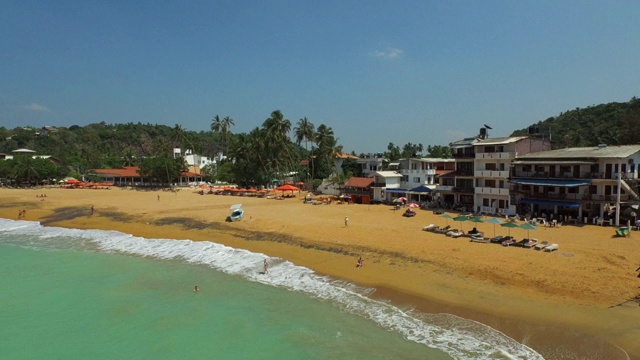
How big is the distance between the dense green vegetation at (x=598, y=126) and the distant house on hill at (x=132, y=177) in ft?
214

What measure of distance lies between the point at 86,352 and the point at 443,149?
7545cm

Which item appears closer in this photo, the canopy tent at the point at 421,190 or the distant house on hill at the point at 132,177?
the canopy tent at the point at 421,190

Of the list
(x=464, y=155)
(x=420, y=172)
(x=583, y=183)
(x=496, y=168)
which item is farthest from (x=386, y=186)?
(x=583, y=183)

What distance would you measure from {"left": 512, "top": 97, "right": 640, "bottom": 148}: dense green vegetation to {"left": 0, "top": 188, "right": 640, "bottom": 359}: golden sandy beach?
3034 cm

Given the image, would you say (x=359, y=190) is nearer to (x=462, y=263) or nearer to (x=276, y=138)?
(x=276, y=138)

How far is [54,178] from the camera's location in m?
84.2

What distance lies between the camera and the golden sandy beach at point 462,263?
1570 cm

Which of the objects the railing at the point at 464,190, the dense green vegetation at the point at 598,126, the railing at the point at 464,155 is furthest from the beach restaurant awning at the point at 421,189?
the dense green vegetation at the point at 598,126

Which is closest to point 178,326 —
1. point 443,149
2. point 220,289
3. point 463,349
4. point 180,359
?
point 180,359

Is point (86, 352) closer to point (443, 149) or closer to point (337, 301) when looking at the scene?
point (337, 301)

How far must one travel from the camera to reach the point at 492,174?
39.4 metres

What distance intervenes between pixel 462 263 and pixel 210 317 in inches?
568

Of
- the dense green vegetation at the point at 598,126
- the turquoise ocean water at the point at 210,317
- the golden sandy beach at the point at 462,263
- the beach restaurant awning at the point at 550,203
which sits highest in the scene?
the dense green vegetation at the point at 598,126

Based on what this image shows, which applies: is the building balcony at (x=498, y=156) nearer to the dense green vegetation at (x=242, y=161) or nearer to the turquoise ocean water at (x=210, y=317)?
the turquoise ocean water at (x=210, y=317)
